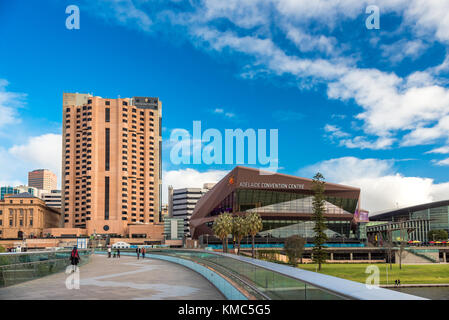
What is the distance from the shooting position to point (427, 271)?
7819 centimetres

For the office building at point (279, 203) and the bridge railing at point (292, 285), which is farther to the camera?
the office building at point (279, 203)

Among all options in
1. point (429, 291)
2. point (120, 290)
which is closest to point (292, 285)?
point (120, 290)

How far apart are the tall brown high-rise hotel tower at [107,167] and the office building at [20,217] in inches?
634

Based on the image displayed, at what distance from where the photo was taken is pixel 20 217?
144m

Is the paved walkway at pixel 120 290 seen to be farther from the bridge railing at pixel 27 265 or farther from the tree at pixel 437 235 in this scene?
the tree at pixel 437 235

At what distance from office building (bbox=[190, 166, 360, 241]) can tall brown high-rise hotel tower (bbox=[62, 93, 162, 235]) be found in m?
44.2

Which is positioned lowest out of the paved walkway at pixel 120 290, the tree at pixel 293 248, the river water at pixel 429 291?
the river water at pixel 429 291

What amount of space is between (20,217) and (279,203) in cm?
9025

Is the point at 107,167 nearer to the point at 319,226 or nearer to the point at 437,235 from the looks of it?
the point at 319,226

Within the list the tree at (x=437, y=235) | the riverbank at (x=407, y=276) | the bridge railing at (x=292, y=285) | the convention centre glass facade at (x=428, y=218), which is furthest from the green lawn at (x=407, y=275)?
the convention centre glass facade at (x=428, y=218)

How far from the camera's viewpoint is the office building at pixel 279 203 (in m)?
117
